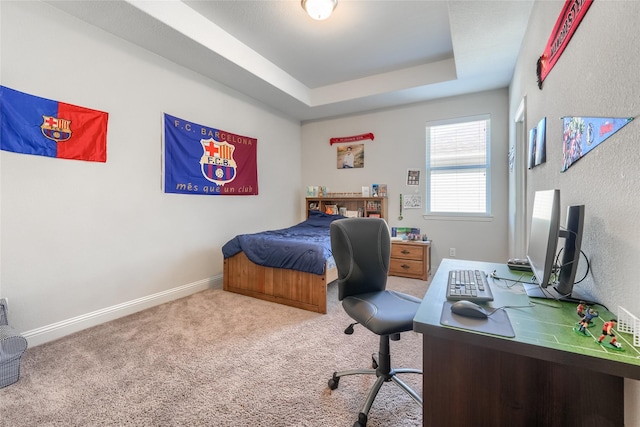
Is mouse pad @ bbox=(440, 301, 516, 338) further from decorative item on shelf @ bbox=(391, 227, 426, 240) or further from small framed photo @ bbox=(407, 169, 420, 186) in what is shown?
small framed photo @ bbox=(407, 169, 420, 186)

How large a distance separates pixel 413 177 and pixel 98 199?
3943 millimetres

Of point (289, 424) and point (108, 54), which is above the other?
point (108, 54)

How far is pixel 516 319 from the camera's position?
918mm

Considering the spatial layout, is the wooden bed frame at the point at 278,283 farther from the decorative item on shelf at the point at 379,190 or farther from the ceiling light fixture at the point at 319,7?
the ceiling light fixture at the point at 319,7

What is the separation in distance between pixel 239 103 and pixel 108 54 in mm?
1594

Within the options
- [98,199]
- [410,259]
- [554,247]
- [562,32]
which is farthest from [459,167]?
[98,199]

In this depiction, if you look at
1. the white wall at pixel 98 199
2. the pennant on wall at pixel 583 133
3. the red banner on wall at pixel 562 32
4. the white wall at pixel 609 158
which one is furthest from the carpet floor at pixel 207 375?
the red banner on wall at pixel 562 32

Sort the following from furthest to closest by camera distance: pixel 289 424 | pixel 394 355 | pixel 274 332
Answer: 1. pixel 274 332
2. pixel 394 355
3. pixel 289 424

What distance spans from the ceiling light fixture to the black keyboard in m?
2.36

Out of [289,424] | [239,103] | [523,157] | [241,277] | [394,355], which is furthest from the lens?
[239,103]

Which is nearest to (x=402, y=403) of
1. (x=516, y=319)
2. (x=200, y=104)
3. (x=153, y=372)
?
(x=516, y=319)

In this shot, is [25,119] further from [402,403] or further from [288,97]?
[402,403]

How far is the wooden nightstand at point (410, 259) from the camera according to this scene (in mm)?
3752

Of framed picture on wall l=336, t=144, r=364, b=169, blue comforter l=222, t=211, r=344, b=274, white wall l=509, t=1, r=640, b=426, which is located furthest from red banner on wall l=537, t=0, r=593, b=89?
framed picture on wall l=336, t=144, r=364, b=169
